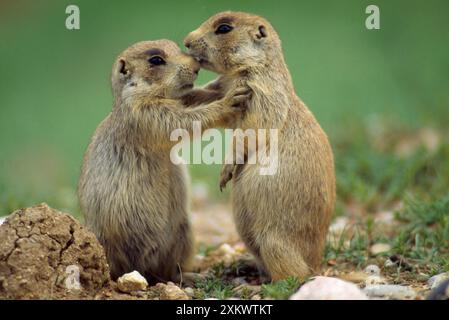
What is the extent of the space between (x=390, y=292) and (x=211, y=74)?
648 cm

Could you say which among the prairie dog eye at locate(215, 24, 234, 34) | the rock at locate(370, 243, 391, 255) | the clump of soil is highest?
the prairie dog eye at locate(215, 24, 234, 34)

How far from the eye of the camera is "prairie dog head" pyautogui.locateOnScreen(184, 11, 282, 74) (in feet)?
20.4

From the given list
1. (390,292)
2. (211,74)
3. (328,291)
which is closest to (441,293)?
(390,292)

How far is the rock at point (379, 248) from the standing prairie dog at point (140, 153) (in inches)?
73.3

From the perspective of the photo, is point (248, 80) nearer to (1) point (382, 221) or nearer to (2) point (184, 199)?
(2) point (184, 199)

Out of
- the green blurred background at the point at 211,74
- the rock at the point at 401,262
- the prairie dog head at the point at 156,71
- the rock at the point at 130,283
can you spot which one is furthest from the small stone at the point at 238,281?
the green blurred background at the point at 211,74

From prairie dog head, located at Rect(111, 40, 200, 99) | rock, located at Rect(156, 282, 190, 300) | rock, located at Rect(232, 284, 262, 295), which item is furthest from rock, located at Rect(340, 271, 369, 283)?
prairie dog head, located at Rect(111, 40, 200, 99)

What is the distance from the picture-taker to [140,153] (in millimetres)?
6273

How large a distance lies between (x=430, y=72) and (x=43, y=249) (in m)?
8.32

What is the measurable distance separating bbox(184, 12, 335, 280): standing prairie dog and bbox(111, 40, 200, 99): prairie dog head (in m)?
0.19

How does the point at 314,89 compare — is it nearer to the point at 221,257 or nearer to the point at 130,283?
the point at 221,257

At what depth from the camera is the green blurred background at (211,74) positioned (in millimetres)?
10586

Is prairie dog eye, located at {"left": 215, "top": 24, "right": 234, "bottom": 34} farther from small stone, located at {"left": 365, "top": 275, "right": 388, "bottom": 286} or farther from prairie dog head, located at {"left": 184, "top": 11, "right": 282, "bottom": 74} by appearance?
small stone, located at {"left": 365, "top": 275, "right": 388, "bottom": 286}
